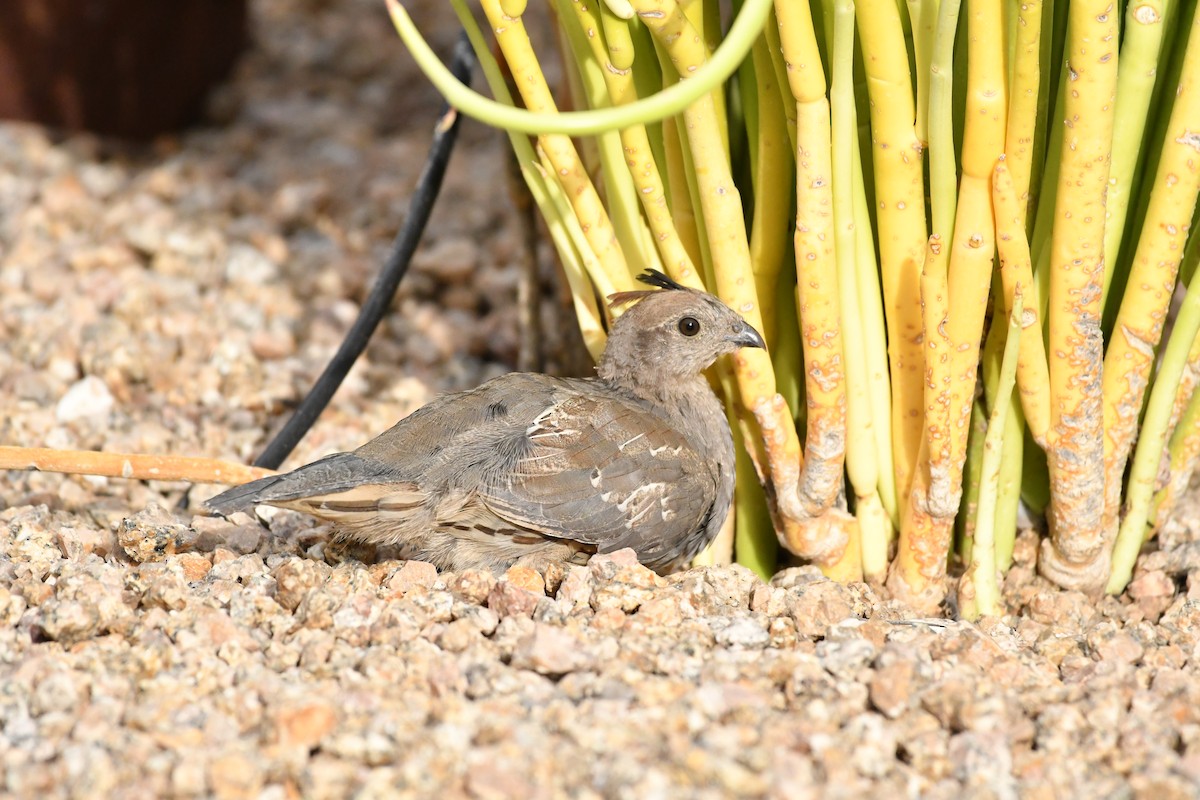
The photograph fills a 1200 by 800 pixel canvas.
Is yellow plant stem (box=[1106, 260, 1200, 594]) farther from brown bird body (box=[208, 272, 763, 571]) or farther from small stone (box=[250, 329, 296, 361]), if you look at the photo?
small stone (box=[250, 329, 296, 361])

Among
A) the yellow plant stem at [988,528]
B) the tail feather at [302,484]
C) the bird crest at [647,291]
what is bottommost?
the yellow plant stem at [988,528]

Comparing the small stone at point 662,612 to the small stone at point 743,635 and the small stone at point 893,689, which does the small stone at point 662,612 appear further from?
the small stone at point 893,689

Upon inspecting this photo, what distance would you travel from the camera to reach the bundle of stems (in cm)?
240

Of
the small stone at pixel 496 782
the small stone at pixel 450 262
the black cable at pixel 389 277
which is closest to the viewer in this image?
the small stone at pixel 496 782

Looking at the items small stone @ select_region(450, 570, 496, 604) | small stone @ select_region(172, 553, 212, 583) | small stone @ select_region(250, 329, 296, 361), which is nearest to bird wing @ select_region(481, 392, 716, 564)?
small stone @ select_region(450, 570, 496, 604)

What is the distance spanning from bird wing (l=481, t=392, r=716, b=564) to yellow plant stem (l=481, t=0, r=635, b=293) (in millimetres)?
318

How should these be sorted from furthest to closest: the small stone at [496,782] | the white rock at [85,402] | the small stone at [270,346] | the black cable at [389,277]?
the small stone at [270,346] < the white rock at [85,402] < the black cable at [389,277] < the small stone at [496,782]

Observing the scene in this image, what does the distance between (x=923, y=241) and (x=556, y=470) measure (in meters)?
0.91

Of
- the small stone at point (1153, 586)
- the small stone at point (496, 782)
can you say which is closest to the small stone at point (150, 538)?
the small stone at point (496, 782)

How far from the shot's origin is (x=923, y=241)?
2639 mm

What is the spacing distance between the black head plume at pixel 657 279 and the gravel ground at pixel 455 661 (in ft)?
1.98

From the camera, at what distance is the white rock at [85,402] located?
3711 mm

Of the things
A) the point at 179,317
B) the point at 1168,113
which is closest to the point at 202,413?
the point at 179,317

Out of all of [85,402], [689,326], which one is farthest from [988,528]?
[85,402]
